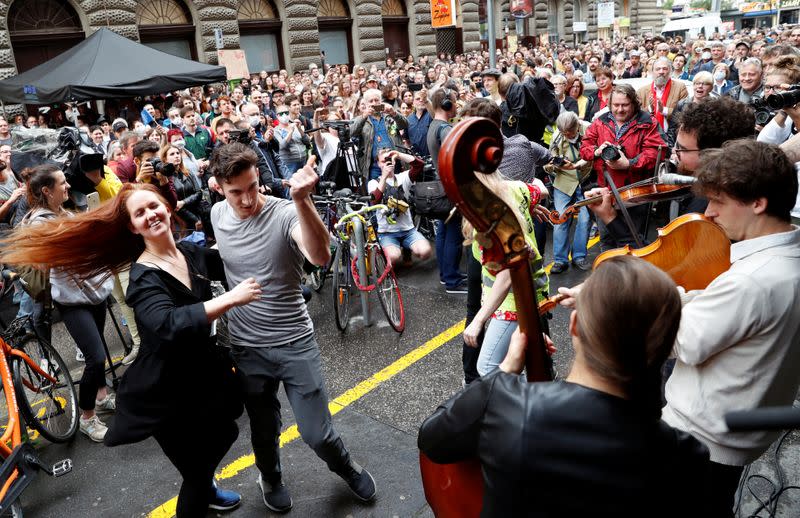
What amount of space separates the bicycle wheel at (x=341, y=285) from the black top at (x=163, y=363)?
2524 millimetres

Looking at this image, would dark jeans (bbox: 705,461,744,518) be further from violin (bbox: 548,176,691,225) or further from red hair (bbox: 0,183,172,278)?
red hair (bbox: 0,183,172,278)

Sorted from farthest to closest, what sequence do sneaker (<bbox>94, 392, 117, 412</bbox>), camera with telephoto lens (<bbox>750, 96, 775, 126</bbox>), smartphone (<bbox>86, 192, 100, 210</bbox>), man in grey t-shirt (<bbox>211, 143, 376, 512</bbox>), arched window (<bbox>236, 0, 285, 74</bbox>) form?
arched window (<bbox>236, 0, 285, 74</bbox>) < smartphone (<bbox>86, 192, 100, 210</bbox>) < sneaker (<bbox>94, 392, 117, 412</bbox>) < camera with telephoto lens (<bbox>750, 96, 775, 126</bbox>) < man in grey t-shirt (<bbox>211, 143, 376, 512</bbox>)

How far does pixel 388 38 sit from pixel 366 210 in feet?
66.1

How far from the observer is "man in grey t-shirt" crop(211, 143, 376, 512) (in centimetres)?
287

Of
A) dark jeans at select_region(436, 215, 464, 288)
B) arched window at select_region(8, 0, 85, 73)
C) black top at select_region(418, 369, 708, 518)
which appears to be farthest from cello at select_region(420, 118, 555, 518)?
arched window at select_region(8, 0, 85, 73)

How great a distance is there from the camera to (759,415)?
103cm

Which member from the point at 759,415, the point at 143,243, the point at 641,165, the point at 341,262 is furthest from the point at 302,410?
the point at 641,165

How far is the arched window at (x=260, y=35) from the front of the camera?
62.3 ft

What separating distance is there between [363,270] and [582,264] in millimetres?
2474

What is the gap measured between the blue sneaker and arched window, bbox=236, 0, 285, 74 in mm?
17795

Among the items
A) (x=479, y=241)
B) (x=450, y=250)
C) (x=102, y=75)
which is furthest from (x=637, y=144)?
(x=102, y=75)

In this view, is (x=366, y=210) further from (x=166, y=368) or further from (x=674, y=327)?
(x=674, y=327)

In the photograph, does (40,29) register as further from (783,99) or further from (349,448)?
(783,99)

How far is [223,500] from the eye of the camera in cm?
331
